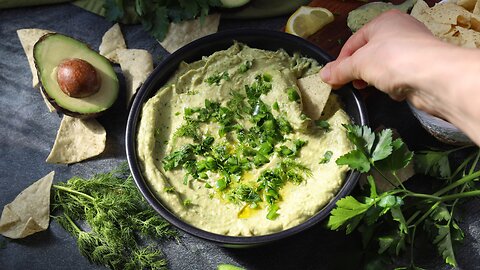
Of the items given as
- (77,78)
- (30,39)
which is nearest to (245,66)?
(77,78)

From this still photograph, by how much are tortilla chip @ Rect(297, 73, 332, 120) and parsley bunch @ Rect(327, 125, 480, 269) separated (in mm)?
218

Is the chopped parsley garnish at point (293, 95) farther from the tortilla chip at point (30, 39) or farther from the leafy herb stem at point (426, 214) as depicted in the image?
the tortilla chip at point (30, 39)

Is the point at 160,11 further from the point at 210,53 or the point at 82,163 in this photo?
the point at 82,163

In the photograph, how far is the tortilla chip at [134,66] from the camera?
316 centimetres

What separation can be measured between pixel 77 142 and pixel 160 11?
0.79 meters

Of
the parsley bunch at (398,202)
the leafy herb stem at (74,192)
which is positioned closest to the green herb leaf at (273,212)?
the parsley bunch at (398,202)

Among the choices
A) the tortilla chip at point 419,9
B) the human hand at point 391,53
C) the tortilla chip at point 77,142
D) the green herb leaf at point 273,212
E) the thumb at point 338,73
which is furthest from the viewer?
the tortilla chip at point 77,142

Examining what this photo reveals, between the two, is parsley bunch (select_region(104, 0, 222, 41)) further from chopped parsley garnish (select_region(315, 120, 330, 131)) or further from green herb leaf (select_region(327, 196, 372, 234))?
green herb leaf (select_region(327, 196, 372, 234))

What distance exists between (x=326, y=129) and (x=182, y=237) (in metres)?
0.86

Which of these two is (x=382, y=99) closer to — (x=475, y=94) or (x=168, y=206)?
(x=168, y=206)

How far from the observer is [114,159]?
3.17 meters

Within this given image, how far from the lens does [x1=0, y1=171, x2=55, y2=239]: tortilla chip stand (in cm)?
300

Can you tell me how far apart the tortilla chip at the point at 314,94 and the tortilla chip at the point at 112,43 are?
1.06 m

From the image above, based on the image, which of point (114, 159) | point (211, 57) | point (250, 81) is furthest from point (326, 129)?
point (114, 159)
